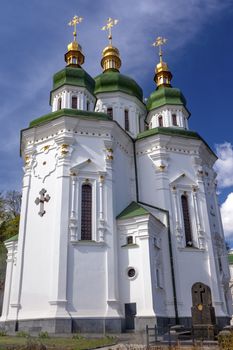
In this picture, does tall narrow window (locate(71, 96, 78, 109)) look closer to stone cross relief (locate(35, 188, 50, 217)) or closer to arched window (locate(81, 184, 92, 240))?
arched window (locate(81, 184, 92, 240))

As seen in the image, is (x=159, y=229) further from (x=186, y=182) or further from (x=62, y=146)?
(x=62, y=146)

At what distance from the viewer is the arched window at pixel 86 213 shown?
52.1ft

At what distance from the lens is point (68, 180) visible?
16.4m

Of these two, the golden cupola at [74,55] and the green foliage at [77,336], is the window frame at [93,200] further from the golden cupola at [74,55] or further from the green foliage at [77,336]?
the golden cupola at [74,55]

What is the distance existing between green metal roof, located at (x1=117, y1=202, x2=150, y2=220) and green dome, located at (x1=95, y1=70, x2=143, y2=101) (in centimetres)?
835

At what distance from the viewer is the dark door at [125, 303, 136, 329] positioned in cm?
1473

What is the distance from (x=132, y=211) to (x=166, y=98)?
9460 mm

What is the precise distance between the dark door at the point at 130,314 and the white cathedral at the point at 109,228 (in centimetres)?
4

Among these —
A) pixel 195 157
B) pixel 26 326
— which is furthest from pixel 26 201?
pixel 195 157

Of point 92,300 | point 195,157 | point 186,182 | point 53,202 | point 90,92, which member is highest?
point 90,92

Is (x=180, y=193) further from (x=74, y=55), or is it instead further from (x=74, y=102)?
(x=74, y=55)

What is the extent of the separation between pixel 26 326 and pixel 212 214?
11079mm

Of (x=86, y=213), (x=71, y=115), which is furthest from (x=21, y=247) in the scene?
(x=71, y=115)

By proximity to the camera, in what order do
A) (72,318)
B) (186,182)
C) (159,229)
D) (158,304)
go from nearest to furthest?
(72,318) → (158,304) → (159,229) → (186,182)
